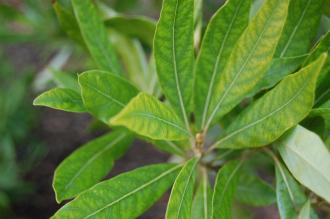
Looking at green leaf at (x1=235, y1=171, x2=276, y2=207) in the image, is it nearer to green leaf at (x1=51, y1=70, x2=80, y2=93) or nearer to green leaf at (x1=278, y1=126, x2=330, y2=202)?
green leaf at (x1=278, y1=126, x2=330, y2=202)

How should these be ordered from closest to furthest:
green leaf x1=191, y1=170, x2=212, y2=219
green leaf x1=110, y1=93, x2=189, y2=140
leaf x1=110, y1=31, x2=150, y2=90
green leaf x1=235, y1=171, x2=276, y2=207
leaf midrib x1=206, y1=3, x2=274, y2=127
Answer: green leaf x1=110, y1=93, x2=189, y2=140, leaf midrib x1=206, y1=3, x2=274, y2=127, green leaf x1=191, y1=170, x2=212, y2=219, green leaf x1=235, y1=171, x2=276, y2=207, leaf x1=110, y1=31, x2=150, y2=90

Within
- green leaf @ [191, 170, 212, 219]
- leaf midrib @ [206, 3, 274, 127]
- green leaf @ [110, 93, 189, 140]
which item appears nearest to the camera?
green leaf @ [110, 93, 189, 140]

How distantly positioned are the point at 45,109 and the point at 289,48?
2353mm

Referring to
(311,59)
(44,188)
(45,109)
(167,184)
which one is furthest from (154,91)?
(45,109)

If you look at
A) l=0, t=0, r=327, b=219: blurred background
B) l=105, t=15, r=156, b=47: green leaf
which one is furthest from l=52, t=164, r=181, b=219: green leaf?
l=0, t=0, r=327, b=219: blurred background

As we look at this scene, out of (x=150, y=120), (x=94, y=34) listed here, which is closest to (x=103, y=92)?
(x=150, y=120)

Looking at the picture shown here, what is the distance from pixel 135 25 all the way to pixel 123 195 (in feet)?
1.62

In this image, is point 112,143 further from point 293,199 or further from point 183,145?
point 293,199

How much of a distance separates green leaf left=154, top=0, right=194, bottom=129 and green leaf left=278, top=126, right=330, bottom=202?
0.61ft

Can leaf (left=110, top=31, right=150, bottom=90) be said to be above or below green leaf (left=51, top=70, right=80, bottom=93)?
below

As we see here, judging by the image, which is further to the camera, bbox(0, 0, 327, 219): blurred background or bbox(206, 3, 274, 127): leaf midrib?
bbox(0, 0, 327, 219): blurred background

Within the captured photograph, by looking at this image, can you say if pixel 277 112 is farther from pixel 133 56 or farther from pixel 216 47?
pixel 133 56

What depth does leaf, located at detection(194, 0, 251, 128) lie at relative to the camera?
0.75m

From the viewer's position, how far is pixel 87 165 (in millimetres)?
907
